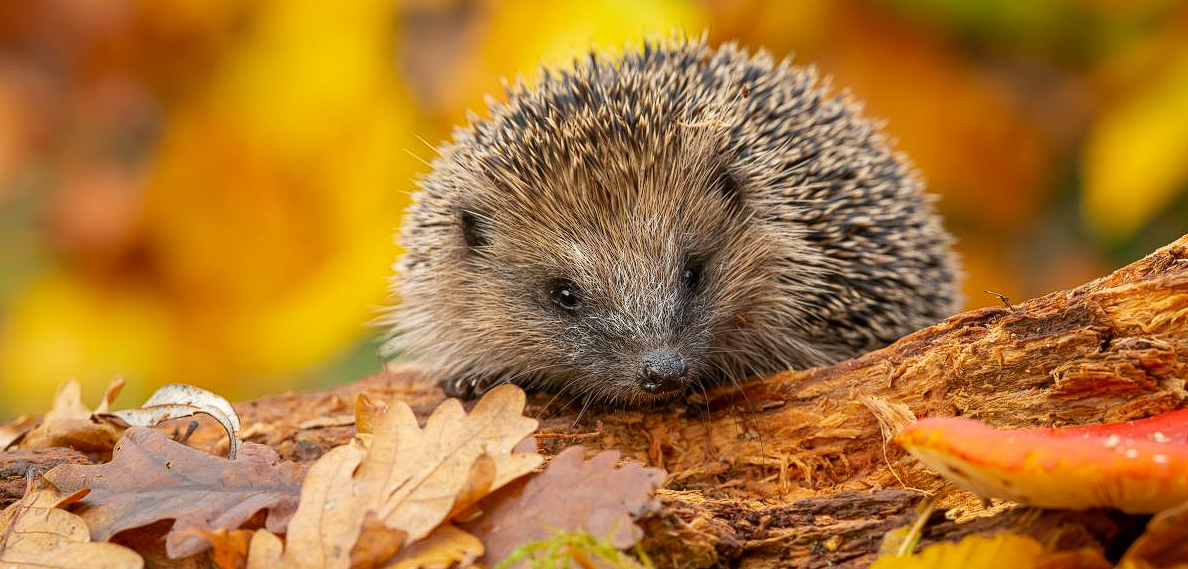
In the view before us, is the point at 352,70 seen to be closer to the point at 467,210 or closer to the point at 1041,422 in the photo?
the point at 467,210

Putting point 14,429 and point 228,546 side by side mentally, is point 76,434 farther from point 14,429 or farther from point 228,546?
point 228,546

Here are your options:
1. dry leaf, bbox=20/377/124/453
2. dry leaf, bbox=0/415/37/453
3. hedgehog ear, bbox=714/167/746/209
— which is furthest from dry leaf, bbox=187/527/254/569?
hedgehog ear, bbox=714/167/746/209

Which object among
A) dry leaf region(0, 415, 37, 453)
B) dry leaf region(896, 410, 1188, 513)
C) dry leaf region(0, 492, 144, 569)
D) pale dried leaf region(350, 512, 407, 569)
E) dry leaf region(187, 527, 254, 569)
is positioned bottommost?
dry leaf region(0, 492, 144, 569)

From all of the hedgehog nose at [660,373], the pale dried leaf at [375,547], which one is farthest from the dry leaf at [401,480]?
the hedgehog nose at [660,373]

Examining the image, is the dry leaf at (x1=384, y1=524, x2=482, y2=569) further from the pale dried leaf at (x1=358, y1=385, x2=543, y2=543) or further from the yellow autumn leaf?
the yellow autumn leaf

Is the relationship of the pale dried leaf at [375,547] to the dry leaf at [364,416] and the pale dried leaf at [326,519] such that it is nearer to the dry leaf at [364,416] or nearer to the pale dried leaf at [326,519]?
the pale dried leaf at [326,519]

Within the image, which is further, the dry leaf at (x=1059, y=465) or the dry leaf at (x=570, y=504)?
the dry leaf at (x=570, y=504)
